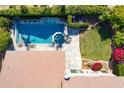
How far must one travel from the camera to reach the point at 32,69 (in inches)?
2085

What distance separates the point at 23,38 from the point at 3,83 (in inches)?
328

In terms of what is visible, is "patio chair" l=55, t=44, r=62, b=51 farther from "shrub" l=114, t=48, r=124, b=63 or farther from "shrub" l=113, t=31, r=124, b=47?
"shrub" l=114, t=48, r=124, b=63

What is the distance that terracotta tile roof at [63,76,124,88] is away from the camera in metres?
50.2

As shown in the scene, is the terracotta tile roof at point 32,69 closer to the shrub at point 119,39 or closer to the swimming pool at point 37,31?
the swimming pool at point 37,31

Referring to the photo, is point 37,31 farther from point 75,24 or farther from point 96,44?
point 96,44

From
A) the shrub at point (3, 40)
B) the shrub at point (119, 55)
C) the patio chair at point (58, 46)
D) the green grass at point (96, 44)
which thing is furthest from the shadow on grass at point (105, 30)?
the shrub at point (3, 40)

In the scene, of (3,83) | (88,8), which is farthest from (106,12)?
(3,83)

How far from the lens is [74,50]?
5859 cm

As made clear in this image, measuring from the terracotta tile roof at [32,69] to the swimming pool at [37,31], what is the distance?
448 cm

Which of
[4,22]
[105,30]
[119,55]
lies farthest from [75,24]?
[4,22]

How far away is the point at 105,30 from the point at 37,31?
264 inches

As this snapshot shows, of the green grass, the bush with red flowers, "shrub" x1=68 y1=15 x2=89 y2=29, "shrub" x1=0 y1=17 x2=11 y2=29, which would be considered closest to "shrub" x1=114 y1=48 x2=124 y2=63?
the bush with red flowers
